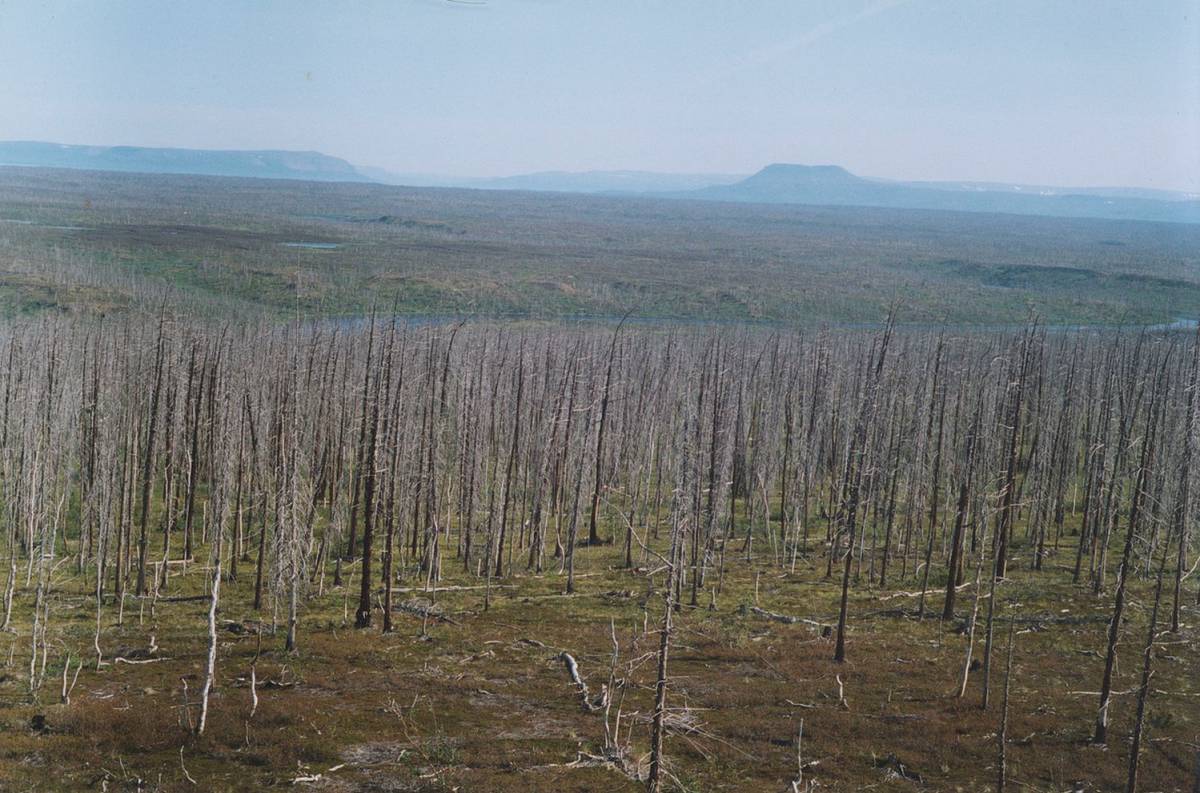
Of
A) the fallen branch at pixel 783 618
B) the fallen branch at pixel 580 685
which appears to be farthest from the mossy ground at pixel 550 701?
the fallen branch at pixel 783 618

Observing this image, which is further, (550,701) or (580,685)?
(580,685)

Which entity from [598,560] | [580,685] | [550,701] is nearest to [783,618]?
[580,685]

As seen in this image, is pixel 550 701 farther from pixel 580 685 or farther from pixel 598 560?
pixel 598 560

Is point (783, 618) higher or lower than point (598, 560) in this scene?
higher

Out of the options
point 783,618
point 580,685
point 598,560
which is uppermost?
point 580,685

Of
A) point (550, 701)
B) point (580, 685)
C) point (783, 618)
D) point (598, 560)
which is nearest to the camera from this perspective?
point (550, 701)

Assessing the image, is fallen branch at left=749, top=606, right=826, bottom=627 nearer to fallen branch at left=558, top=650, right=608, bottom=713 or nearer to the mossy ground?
the mossy ground

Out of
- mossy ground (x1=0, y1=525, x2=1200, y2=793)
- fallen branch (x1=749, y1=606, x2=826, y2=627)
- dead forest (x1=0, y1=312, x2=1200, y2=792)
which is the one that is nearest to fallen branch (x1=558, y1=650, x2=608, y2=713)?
dead forest (x1=0, y1=312, x2=1200, y2=792)

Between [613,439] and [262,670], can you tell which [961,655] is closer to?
[262,670]
